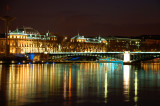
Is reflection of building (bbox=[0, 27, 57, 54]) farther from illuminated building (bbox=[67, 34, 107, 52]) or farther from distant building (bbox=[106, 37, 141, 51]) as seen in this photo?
distant building (bbox=[106, 37, 141, 51])

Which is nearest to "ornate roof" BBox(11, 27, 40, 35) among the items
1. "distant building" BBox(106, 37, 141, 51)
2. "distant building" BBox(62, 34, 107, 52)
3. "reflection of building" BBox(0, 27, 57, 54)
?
"reflection of building" BBox(0, 27, 57, 54)

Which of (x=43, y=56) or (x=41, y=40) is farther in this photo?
(x=41, y=40)

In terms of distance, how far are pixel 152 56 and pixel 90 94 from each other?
75458 mm

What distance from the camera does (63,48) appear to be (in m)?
164

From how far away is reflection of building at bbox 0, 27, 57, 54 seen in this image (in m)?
144

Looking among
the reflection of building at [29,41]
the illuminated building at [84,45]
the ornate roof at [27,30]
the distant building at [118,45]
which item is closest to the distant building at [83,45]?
the illuminated building at [84,45]

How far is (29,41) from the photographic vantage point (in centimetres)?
15088

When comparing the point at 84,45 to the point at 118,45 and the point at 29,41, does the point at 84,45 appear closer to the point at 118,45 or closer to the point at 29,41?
the point at 118,45

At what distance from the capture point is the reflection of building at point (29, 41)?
473 feet

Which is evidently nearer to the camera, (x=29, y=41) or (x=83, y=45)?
(x=29, y=41)

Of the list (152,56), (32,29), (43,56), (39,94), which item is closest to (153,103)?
(39,94)

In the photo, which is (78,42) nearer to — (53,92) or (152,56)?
(152,56)

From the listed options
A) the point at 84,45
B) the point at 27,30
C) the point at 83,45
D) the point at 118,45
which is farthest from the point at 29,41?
the point at 118,45

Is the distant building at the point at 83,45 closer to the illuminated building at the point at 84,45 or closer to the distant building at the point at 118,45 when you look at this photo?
the illuminated building at the point at 84,45
